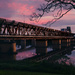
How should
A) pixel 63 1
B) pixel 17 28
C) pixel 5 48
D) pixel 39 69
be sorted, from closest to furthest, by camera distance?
pixel 39 69, pixel 63 1, pixel 5 48, pixel 17 28

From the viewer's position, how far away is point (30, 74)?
1199 centimetres

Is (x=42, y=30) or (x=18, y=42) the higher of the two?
(x=42, y=30)

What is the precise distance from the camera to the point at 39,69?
14.0 meters

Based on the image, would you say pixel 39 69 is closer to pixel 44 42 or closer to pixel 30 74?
pixel 30 74

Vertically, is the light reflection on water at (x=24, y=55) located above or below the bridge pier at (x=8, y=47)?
below

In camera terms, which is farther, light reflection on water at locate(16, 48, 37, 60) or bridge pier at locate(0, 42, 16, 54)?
bridge pier at locate(0, 42, 16, 54)

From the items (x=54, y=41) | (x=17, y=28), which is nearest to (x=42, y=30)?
(x=54, y=41)

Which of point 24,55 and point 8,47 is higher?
point 8,47

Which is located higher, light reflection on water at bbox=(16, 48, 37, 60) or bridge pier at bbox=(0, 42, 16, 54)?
bridge pier at bbox=(0, 42, 16, 54)

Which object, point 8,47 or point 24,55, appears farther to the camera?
point 8,47

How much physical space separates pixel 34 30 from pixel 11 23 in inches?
1108

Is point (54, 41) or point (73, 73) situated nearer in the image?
point (73, 73)

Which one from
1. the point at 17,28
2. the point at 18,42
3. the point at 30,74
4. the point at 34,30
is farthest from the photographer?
the point at 18,42

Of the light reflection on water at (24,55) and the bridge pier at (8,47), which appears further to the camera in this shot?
the bridge pier at (8,47)
